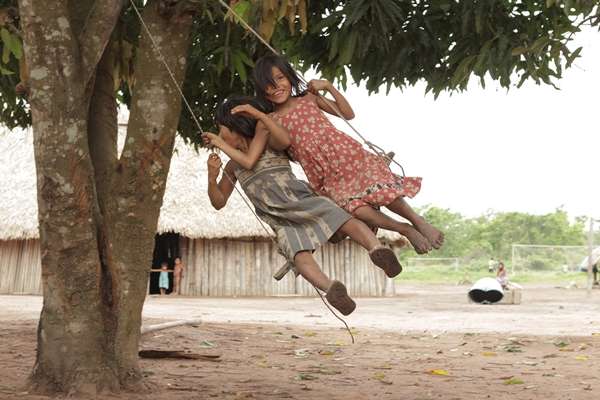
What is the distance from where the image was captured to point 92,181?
238 inches

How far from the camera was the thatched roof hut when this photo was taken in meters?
22.9

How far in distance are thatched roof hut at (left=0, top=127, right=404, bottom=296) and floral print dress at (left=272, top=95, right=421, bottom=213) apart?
1755cm

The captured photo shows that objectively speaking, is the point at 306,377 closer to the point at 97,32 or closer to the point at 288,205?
the point at 288,205

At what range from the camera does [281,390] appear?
7289mm

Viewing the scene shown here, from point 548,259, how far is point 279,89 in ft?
148

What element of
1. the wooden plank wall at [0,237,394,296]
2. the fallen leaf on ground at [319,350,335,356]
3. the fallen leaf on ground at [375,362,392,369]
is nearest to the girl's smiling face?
the fallen leaf on ground at [375,362,392,369]

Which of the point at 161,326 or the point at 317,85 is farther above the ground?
the point at 317,85

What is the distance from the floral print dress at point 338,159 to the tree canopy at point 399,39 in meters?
0.52

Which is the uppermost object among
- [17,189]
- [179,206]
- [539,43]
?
[17,189]

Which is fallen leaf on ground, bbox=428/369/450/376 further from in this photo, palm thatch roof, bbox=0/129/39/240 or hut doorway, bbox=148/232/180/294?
hut doorway, bbox=148/232/180/294

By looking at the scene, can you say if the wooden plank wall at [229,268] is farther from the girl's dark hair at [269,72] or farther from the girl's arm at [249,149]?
the girl's dark hair at [269,72]

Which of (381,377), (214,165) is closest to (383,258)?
(214,165)

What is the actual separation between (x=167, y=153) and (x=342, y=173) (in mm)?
1744

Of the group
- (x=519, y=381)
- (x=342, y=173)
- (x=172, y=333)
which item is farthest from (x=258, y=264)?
(x=342, y=173)
